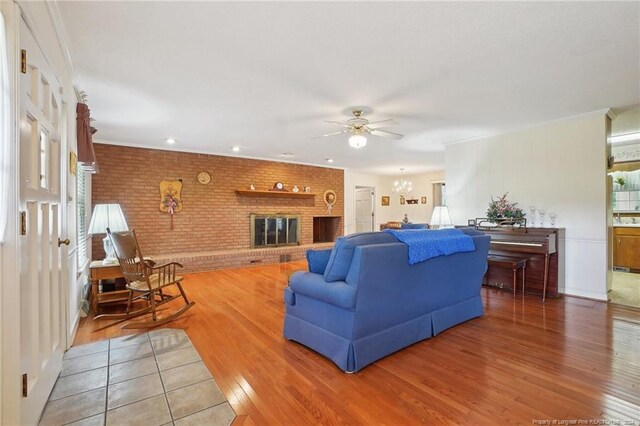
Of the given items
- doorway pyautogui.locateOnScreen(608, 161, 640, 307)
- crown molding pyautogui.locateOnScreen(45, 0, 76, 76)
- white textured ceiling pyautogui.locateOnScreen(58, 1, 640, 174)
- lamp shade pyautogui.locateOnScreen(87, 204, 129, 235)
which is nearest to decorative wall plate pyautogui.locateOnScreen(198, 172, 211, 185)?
white textured ceiling pyautogui.locateOnScreen(58, 1, 640, 174)

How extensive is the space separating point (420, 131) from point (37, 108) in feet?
14.5

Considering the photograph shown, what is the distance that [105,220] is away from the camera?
3734mm

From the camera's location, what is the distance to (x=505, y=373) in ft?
6.95

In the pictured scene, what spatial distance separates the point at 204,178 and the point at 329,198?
3338mm

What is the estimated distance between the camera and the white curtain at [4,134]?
1.15 m

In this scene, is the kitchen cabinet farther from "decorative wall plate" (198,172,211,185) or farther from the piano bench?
"decorative wall plate" (198,172,211,185)

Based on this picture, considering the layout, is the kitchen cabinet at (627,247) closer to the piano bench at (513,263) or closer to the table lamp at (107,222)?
the piano bench at (513,263)

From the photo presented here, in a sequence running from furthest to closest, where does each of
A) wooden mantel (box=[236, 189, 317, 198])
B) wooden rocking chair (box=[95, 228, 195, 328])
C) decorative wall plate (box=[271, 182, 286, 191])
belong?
1. decorative wall plate (box=[271, 182, 286, 191])
2. wooden mantel (box=[236, 189, 317, 198])
3. wooden rocking chair (box=[95, 228, 195, 328])

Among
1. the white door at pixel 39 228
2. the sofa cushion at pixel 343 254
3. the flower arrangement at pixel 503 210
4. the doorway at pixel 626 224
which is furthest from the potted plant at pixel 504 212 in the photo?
the white door at pixel 39 228

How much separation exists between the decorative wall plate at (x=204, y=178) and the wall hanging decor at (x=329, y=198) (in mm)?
3057

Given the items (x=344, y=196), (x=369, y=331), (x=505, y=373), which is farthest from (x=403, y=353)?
(x=344, y=196)

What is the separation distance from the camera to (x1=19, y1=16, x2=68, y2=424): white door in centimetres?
142

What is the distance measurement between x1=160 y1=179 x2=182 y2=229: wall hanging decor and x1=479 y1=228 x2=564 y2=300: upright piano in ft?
18.2

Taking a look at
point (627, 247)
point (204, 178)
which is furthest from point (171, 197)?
point (627, 247)
